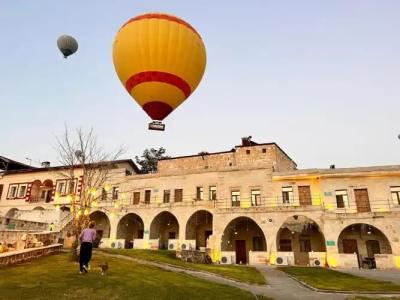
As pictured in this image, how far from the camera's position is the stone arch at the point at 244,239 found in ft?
97.9

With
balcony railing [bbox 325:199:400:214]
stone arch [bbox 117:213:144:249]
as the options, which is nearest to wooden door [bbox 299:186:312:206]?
balcony railing [bbox 325:199:400:214]

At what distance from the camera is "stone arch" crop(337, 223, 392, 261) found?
1014 inches

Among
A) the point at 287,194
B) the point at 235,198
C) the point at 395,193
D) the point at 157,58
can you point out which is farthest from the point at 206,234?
the point at 157,58

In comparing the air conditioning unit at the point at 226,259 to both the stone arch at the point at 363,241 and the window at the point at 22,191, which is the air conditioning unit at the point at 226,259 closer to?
the stone arch at the point at 363,241

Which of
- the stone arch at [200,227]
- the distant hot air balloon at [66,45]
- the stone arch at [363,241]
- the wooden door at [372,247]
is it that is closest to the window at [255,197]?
the stone arch at [200,227]

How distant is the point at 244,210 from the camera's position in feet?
90.9

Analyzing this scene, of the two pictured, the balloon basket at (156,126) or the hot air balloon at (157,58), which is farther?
the balloon basket at (156,126)

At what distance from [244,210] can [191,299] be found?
760 inches

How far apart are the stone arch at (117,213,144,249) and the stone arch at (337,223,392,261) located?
834 inches

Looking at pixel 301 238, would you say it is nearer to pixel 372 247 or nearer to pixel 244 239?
pixel 244 239

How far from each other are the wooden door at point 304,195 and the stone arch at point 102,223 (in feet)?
72.4

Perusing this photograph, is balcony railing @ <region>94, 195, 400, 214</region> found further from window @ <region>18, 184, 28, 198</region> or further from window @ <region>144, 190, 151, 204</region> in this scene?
window @ <region>18, 184, 28, 198</region>

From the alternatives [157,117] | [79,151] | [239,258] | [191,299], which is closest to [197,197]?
[239,258]

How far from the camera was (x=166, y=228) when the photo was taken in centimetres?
3447
